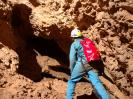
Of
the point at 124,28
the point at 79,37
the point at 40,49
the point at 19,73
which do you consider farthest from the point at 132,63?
the point at 40,49

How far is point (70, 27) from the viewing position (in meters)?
6.82

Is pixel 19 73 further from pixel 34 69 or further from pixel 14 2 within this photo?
pixel 14 2

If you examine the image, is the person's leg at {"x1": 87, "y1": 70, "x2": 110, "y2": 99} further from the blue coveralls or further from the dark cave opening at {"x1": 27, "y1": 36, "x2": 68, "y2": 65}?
the dark cave opening at {"x1": 27, "y1": 36, "x2": 68, "y2": 65}

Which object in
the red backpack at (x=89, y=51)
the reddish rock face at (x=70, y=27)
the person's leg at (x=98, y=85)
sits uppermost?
the reddish rock face at (x=70, y=27)

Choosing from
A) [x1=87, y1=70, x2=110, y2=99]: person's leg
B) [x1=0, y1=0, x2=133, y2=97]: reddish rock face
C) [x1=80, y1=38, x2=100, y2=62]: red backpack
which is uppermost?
[x1=0, y1=0, x2=133, y2=97]: reddish rock face

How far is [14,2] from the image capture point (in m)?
6.79

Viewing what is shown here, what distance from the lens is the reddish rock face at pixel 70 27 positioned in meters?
5.96

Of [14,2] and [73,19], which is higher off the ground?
[14,2]

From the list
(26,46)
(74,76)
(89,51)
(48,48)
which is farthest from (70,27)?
(48,48)

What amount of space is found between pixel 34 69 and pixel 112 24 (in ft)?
7.62

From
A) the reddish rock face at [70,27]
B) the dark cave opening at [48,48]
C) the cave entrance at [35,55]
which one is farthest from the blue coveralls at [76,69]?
the dark cave opening at [48,48]

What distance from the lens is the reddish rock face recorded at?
5.96 metres

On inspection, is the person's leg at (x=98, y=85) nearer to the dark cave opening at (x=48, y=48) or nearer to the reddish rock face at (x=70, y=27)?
the reddish rock face at (x=70, y=27)

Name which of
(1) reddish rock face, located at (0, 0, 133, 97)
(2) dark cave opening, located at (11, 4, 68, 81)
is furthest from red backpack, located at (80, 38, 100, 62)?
(2) dark cave opening, located at (11, 4, 68, 81)
